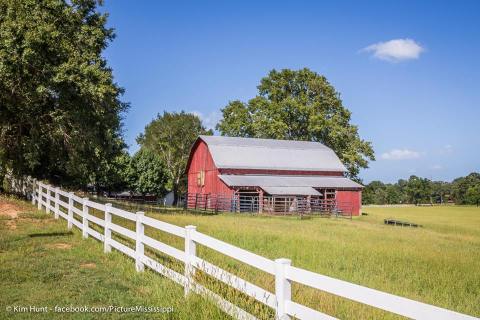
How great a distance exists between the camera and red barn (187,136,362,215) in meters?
41.0

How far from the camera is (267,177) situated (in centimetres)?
4491

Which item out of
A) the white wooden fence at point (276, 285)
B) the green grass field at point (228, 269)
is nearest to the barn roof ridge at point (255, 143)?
the green grass field at point (228, 269)

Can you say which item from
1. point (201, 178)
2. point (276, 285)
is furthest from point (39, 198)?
point (201, 178)

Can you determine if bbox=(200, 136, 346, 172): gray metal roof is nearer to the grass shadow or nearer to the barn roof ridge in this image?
the barn roof ridge

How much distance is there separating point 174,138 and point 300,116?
2250 centimetres

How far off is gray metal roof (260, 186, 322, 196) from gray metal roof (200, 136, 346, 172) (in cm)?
430

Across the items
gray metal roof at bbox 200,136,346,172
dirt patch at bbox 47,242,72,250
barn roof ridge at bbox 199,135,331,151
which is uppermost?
barn roof ridge at bbox 199,135,331,151

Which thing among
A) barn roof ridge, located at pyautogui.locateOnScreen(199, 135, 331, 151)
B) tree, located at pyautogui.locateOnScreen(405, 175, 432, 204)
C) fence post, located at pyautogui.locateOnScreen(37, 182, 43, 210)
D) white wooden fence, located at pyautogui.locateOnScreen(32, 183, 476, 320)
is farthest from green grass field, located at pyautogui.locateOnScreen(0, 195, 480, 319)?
tree, located at pyautogui.locateOnScreen(405, 175, 432, 204)

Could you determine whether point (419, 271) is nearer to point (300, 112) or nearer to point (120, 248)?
point (120, 248)

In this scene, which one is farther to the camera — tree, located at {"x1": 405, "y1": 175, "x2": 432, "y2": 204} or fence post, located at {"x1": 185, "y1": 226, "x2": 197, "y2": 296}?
tree, located at {"x1": 405, "y1": 175, "x2": 432, "y2": 204}

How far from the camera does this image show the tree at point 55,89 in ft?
66.0

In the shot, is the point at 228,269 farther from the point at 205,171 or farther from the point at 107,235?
the point at 205,171

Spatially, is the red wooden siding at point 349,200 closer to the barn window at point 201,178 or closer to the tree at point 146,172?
the barn window at point 201,178

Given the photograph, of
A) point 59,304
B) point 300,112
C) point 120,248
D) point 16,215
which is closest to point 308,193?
point 300,112
